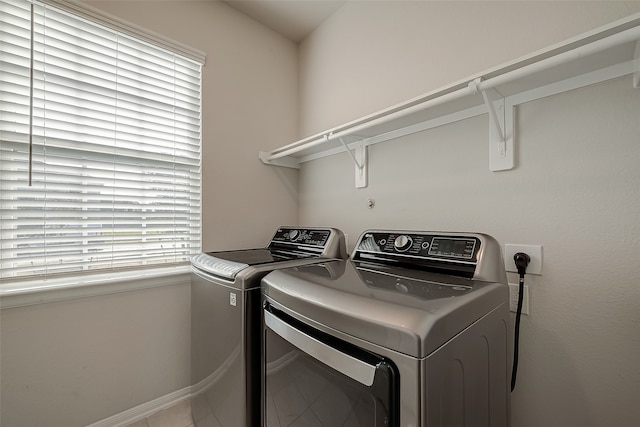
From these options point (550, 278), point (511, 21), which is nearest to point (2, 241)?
point (550, 278)

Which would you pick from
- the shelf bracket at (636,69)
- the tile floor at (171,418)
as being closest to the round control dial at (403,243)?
the shelf bracket at (636,69)

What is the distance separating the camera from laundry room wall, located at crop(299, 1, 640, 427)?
0.87 metres

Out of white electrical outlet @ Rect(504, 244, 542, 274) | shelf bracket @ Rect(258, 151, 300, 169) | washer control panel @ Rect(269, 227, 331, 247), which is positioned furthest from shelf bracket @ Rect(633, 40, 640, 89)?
shelf bracket @ Rect(258, 151, 300, 169)

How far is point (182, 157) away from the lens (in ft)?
5.68

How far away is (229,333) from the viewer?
3.68 feet

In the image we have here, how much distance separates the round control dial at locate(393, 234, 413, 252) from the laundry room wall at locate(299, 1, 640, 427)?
0.28 m

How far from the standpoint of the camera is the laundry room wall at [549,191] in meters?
0.87

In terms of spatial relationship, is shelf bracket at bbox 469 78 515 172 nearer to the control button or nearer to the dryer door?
the dryer door

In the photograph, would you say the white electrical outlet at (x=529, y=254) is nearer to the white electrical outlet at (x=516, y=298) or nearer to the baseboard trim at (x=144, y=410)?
the white electrical outlet at (x=516, y=298)

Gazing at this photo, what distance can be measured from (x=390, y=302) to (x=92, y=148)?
1.70 metres

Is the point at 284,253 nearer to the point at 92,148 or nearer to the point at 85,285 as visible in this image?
the point at 85,285

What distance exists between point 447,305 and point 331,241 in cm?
90

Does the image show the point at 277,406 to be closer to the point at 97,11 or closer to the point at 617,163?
the point at 617,163

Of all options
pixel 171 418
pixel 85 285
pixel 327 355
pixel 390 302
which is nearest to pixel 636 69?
pixel 390 302
